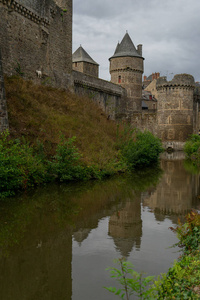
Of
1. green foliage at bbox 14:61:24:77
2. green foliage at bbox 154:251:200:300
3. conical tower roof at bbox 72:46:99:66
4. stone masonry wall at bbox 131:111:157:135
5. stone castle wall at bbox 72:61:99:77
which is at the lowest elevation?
green foliage at bbox 154:251:200:300

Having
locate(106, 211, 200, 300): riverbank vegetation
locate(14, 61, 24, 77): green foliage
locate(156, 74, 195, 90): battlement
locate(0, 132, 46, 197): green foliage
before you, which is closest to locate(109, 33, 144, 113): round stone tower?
locate(156, 74, 195, 90): battlement

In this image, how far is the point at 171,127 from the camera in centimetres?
3447

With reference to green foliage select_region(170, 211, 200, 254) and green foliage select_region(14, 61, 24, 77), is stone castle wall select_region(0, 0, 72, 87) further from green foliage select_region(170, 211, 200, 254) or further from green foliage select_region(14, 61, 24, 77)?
green foliage select_region(170, 211, 200, 254)

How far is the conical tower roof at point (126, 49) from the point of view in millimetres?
34125

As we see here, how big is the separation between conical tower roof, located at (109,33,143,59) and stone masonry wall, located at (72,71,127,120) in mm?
5089

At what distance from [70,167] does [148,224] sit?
5.05 m

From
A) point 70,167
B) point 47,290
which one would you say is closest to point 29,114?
point 70,167

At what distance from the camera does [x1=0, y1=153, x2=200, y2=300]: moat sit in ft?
15.3

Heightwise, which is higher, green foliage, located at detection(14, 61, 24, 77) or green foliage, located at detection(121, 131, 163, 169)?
green foliage, located at detection(14, 61, 24, 77)

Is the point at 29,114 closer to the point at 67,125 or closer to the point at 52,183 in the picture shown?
the point at 67,125

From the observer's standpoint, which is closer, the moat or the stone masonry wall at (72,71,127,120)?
the moat

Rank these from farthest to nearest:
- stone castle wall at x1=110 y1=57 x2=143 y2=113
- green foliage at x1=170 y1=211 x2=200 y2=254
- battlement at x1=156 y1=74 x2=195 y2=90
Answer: battlement at x1=156 y1=74 x2=195 y2=90, stone castle wall at x1=110 y1=57 x2=143 y2=113, green foliage at x1=170 y1=211 x2=200 y2=254


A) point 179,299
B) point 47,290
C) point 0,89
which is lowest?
point 47,290

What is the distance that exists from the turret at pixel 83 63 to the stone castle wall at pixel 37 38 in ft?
44.7
